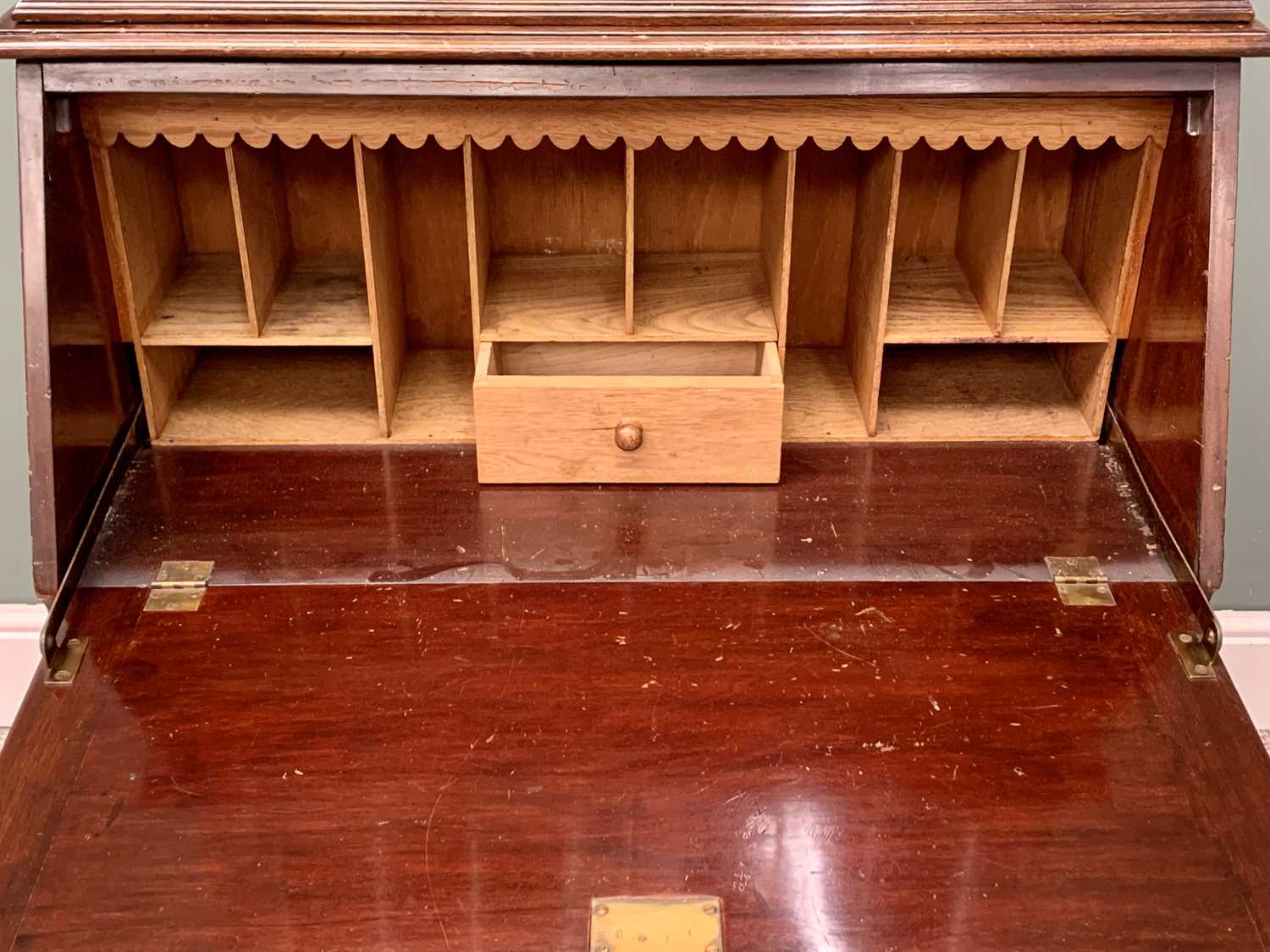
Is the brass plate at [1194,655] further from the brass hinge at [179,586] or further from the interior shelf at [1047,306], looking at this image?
the brass hinge at [179,586]

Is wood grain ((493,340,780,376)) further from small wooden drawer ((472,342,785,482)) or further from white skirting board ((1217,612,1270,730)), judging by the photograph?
white skirting board ((1217,612,1270,730))

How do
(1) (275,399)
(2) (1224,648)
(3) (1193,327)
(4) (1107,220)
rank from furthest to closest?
(2) (1224,648) → (1) (275,399) → (4) (1107,220) → (3) (1193,327)

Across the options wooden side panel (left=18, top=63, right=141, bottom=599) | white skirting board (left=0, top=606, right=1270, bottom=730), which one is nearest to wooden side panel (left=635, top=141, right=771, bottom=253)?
wooden side panel (left=18, top=63, right=141, bottom=599)

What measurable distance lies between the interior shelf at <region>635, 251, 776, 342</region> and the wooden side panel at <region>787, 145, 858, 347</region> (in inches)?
2.9

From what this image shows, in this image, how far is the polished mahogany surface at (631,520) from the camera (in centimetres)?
146

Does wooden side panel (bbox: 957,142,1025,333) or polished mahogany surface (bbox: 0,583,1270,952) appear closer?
polished mahogany surface (bbox: 0,583,1270,952)

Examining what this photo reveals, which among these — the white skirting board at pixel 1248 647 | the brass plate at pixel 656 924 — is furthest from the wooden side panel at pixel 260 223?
the white skirting board at pixel 1248 647

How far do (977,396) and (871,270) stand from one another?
10.2 inches

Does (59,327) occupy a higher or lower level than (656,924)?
higher

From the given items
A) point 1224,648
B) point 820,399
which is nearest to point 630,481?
point 820,399

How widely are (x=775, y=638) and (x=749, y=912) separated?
338 millimetres

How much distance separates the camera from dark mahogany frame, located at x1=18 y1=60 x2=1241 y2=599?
1350 mm

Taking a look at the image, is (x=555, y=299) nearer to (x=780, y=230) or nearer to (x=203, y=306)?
(x=780, y=230)

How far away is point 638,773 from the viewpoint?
3.97ft
